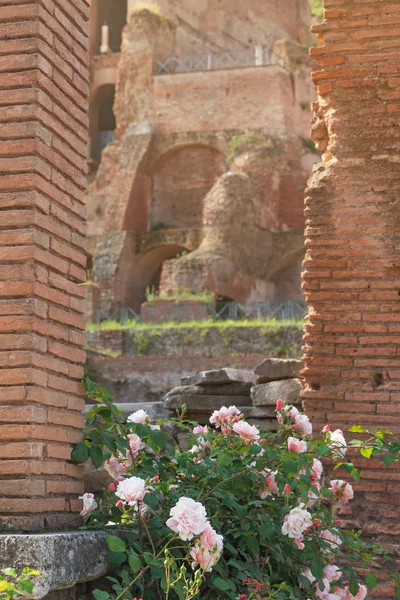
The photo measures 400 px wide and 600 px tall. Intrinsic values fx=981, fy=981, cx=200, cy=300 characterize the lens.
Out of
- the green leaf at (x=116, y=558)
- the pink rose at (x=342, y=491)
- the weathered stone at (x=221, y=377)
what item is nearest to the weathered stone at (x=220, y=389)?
the weathered stone at (x=221, y=377)

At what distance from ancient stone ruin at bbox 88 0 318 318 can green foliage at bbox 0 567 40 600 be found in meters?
25.9

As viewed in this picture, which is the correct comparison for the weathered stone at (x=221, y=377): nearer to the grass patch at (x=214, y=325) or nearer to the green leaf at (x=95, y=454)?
the green leaf at (x=95, y=454)

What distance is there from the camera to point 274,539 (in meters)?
4.27

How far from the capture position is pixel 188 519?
12.1 ft

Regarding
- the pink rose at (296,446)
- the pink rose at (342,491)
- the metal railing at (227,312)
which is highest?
the metal railing at (227,312)

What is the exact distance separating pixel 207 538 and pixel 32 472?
71 centimetres

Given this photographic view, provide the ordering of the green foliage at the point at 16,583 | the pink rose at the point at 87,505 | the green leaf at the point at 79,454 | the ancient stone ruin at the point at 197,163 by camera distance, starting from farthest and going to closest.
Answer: the ancient stone ruin at the point at 197,163
the pink rose at the point at 87,505
the green leaf at the point at 79,454
the green foliage at the point at 16,583

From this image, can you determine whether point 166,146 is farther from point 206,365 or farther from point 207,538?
point 207,538

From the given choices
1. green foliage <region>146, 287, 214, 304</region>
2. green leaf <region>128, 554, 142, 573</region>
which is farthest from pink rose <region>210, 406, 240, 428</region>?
green foliage <region>146, 287, 214, 304</region>

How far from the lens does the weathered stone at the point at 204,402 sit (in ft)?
23.7

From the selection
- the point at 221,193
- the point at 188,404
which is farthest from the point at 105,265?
the point at 188,404

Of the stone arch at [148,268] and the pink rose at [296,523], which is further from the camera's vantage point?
the stone arch at [148,268]

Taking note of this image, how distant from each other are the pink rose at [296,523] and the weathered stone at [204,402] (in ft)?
9.99

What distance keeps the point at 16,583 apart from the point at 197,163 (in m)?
31.8
